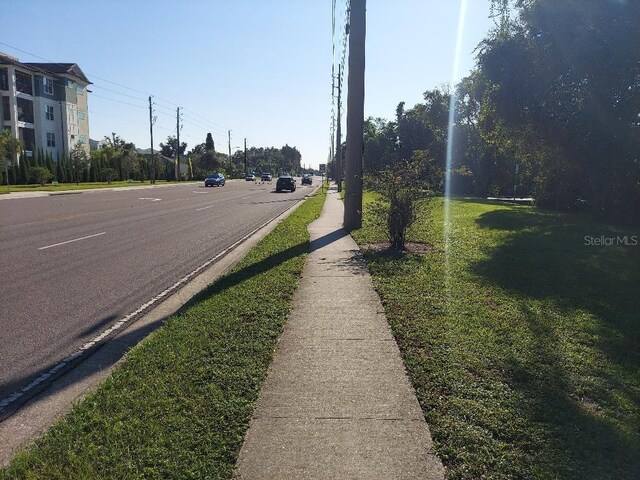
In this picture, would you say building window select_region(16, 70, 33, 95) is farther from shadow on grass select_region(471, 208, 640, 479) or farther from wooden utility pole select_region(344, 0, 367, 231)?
shadow on grass select_region(471, 208, 640, 479)

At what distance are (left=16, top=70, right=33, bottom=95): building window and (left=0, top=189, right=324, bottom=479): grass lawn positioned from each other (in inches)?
2340

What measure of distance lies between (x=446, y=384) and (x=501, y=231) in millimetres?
11325

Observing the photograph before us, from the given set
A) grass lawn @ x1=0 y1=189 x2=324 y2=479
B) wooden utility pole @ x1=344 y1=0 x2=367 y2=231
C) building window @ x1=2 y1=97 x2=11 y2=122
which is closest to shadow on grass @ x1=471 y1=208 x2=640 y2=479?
grass lawn @ x1=0 y1=189 x2=324 y2=479

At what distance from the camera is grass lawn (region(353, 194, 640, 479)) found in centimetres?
306

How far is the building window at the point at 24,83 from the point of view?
2114 inches

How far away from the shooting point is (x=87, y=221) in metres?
16.8

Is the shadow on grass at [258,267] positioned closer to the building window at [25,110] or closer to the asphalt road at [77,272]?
the asphalt road at [77,272]

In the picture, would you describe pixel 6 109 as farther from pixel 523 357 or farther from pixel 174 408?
pixel 523 357

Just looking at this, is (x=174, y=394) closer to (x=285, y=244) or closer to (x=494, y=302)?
(x=494, y=302)

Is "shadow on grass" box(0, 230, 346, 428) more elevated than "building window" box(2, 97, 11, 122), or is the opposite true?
"building window" box(2, 97, 11, 122)

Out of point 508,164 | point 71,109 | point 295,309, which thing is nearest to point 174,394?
point 295,309

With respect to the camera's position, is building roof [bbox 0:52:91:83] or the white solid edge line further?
building roof [bbox 0:52:91:83]

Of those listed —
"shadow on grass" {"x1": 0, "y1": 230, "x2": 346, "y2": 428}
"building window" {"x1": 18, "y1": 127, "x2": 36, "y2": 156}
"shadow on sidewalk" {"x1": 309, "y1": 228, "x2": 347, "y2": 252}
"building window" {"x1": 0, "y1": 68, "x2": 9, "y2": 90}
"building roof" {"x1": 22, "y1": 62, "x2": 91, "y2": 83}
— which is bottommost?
"shadow on grass" {"x1": 0, "y1": 230, "x2": 346, "y2": 428}

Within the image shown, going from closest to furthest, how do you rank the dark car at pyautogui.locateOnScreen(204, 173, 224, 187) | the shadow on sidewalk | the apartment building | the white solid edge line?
the white solid edge line < the shadow on sidewalk < the apartment building < the dark car at pyautogui.locateOnScreen(204, 173, 224, 187)
